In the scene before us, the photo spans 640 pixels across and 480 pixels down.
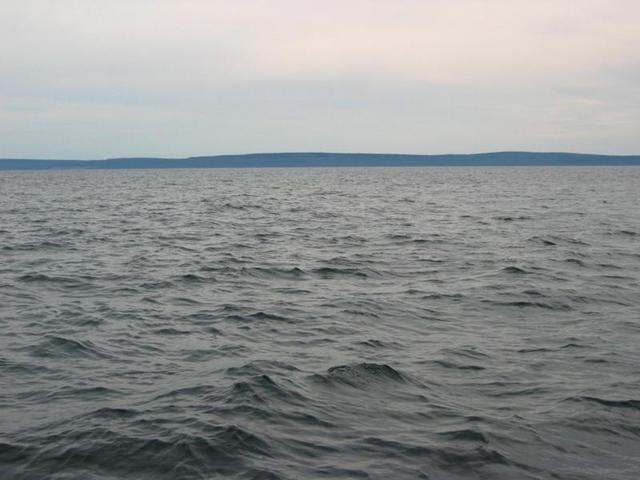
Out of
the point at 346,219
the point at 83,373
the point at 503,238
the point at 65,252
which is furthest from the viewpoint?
the point at 346,219

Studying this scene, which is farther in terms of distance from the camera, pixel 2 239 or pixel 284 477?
pixel 2 239

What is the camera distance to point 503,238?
92.9ft

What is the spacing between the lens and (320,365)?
434 inches

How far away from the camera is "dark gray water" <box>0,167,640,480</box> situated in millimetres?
7598

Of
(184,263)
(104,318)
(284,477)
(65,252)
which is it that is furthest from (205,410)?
(65,252)

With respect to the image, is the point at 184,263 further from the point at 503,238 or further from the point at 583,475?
the point at 583,475

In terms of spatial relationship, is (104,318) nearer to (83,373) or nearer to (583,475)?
(83,373)

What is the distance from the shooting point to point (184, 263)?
864 inches

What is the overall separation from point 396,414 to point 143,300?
8.80 m

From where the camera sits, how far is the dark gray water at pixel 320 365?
24.9 ft

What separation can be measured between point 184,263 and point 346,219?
62.8 ft

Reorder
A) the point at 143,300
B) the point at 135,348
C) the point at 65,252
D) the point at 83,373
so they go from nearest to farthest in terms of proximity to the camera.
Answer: the point at 83,373 < the point at 135,348 < the point at 143,300 < the point at 65,252

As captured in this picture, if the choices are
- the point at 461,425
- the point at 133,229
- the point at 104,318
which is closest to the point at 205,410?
the point at 461,425

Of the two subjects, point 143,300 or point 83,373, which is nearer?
point 83,373
